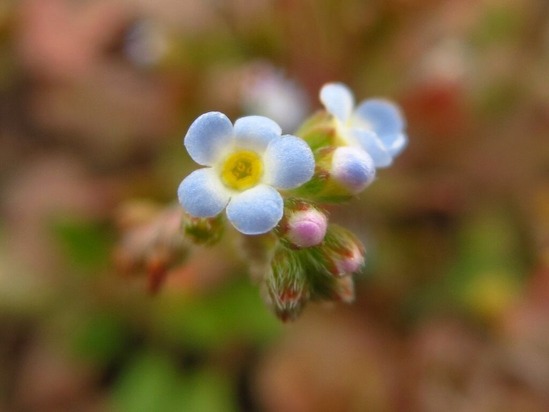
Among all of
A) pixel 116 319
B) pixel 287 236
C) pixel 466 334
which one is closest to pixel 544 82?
pixel 466 334

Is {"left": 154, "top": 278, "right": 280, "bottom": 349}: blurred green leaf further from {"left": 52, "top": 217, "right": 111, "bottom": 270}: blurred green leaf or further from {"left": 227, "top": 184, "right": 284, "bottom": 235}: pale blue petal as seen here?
{"left": 227, "top": 184, "right": 284, "bottom": 235}: pale blue petal

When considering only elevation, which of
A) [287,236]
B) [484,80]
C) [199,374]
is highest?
[484,80]

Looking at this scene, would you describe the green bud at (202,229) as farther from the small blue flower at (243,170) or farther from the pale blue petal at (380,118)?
the pale blue petal at (380,118)

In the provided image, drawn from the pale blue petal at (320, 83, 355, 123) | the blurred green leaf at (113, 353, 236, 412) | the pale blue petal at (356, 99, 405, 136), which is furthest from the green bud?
the blurred green leaf at (113, 353, 236, 412)

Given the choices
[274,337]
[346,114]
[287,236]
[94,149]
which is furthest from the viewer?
[94,149]

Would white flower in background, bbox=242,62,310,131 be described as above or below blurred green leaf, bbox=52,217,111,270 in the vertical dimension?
above

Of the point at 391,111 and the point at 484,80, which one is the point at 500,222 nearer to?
the point at 484,80
